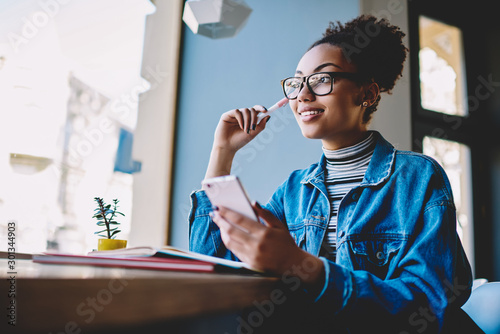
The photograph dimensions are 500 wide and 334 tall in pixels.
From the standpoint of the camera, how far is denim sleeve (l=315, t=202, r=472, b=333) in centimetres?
67

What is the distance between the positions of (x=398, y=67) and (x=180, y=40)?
1628mm

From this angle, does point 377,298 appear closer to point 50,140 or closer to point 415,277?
point 415,277

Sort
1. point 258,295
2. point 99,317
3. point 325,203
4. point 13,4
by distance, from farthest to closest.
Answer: point 13,4 < point 325,203 < point 258,295 < point 99,317

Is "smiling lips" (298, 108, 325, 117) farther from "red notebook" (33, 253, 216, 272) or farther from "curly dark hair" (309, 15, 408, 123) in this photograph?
"red notebook" (33, 253, 216, 272)

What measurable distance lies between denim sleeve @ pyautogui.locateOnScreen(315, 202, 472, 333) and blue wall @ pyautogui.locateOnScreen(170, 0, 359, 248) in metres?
1.35

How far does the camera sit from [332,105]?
116cm

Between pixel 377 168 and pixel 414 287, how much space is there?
1.19ft

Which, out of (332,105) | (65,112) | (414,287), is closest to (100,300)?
(414,287)

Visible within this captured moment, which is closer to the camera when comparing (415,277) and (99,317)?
(99,317)

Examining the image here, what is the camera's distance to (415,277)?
77 centimetres

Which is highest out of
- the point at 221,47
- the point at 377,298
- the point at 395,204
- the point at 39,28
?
the point at 221,47

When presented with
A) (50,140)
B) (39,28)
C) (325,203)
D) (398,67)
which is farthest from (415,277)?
(39,28)

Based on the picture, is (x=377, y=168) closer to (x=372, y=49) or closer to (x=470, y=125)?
(x=372, y=49)

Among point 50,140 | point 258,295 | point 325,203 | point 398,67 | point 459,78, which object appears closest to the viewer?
point 258,295
